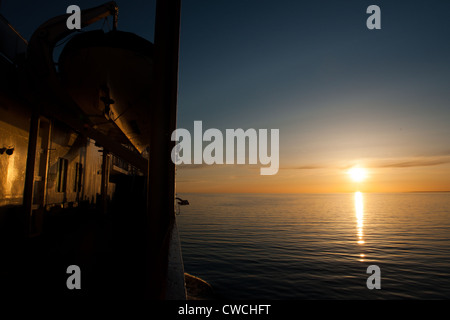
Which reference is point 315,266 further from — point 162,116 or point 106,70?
point 162,116

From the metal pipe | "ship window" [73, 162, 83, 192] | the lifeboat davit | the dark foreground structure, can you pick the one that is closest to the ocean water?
the dark foreground structure

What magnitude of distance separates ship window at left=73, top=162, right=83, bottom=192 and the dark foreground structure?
6cm

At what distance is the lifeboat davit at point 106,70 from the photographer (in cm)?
1002

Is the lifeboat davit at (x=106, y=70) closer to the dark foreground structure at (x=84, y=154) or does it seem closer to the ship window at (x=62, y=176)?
the dark foreground structure at (x=84, y=154)

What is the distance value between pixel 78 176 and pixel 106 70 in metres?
5.81

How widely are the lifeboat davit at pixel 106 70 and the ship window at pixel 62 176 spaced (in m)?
2.44

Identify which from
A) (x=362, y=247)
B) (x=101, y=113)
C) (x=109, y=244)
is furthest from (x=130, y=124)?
(x=362, y=247)

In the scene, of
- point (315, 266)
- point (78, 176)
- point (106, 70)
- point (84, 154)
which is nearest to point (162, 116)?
point (106, 70)

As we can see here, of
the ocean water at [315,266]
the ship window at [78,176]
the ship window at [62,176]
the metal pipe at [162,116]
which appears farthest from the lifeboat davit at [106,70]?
the ocean water at [315,266]

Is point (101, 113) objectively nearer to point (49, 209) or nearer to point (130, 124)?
point (130, 124)

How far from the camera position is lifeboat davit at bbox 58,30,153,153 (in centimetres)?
1002

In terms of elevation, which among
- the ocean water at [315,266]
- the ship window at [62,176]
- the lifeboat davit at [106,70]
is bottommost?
the ocean water at [315,266]
